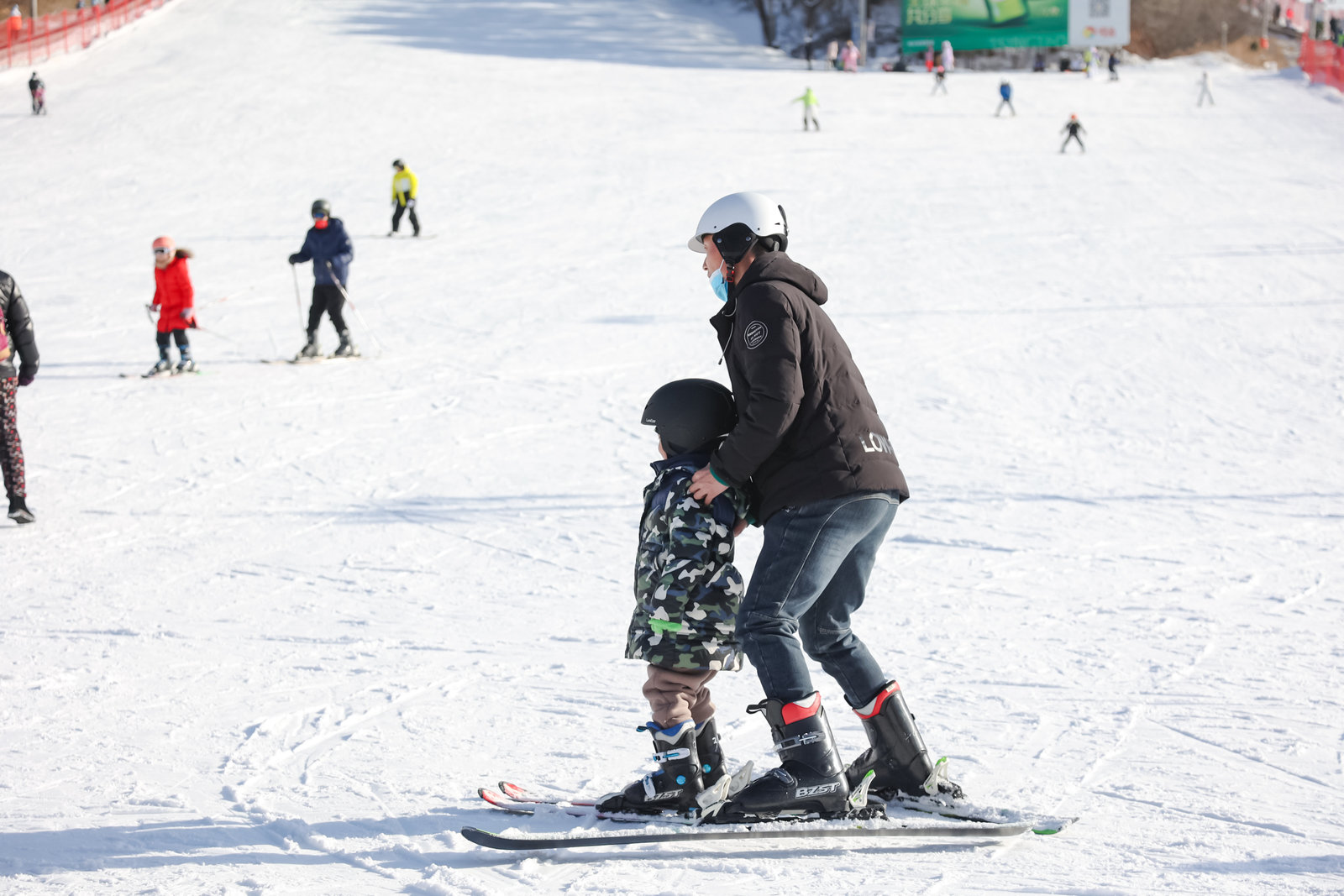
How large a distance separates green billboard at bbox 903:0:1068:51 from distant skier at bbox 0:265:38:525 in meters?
37.7

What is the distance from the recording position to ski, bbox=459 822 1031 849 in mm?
2871

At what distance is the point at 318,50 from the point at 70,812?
34990mm

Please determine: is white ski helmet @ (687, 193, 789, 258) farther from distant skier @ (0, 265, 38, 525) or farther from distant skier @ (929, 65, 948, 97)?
distant skier @ (929, 65, 948, 97)

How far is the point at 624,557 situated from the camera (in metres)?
5.99

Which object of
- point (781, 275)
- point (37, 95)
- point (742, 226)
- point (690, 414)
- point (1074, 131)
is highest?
point (37, 95)

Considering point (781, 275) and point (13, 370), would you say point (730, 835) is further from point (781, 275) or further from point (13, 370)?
point (13, 370)

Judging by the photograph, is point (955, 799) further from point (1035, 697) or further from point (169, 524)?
point (169, 524)

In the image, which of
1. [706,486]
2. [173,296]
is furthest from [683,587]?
[173,296]

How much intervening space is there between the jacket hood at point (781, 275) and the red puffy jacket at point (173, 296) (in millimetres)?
8343

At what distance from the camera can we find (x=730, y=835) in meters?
2.90

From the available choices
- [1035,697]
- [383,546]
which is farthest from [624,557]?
[1035,697]

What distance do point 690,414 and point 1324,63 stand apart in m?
33.5

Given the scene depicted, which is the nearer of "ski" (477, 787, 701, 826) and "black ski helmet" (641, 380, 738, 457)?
"black ski helmet" (641, 380, 738, 457)

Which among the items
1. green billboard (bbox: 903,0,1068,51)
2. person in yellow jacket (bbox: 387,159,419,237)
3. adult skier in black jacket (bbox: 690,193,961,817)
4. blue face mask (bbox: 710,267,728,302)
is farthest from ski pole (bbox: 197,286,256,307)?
green billboard (bbox: 903,0,1068,51)
